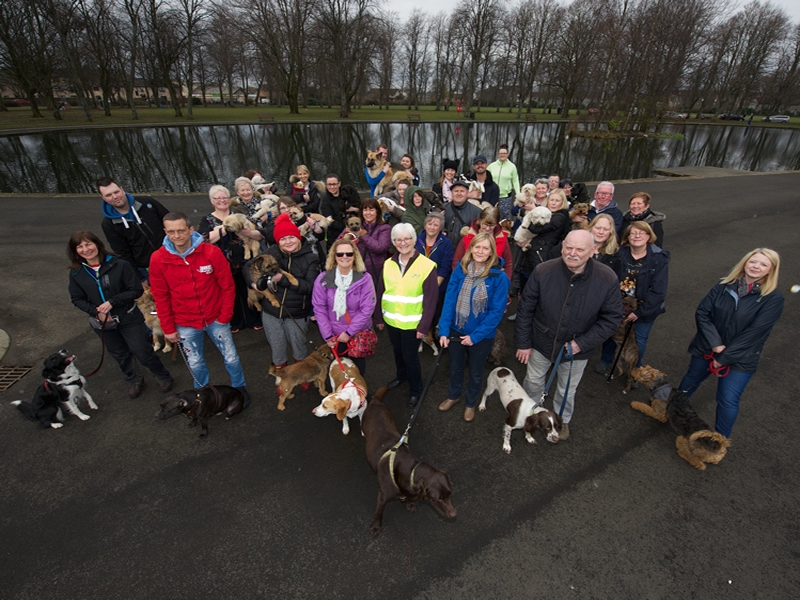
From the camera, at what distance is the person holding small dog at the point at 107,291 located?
391 cm

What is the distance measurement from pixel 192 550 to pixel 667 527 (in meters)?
4.26

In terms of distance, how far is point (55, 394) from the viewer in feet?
13.6

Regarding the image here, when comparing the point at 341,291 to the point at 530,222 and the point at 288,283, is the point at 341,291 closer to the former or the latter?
the point at 288,283

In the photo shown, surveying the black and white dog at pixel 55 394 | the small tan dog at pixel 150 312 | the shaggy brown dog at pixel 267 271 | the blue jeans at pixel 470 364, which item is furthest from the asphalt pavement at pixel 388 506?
the shaggy brown dog at pixel 267 271

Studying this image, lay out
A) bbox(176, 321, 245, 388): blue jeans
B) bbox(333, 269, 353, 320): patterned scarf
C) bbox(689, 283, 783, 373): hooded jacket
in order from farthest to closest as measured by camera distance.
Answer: bbox(176, 321, 245, 388): blue jeans < bbox(333, 269, 353, 320): patterned scarf < bbox(689, 283, 783, 373): hooded jacket

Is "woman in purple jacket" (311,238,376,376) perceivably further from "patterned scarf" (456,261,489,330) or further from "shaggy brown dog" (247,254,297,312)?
"patterned scarf" (456,261,489,330)

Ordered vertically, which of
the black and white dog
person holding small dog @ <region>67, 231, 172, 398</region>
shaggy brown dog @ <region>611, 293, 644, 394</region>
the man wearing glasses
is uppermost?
the man wearing glasses

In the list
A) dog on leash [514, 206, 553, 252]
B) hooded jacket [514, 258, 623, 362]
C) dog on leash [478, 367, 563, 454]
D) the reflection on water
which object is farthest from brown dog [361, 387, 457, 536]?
the reflection on water

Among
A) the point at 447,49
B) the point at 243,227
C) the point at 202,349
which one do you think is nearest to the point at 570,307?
Result: the point at 202,349

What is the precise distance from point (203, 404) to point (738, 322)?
570cm

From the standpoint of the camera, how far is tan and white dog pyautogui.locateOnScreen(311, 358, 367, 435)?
3.85m

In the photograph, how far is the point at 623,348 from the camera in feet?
15.8

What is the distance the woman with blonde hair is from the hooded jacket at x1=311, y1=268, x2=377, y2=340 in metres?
3.54

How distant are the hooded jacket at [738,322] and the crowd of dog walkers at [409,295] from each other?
0.01 metres
